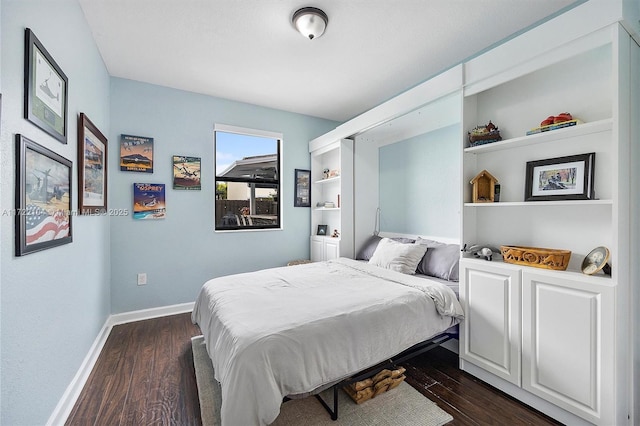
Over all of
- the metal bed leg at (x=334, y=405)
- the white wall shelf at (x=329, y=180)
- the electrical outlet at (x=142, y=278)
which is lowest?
the metal bed leg at (x=334, y=405)

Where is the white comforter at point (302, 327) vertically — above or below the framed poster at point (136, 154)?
below

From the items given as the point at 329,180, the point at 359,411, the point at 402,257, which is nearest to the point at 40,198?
the point at 359,411

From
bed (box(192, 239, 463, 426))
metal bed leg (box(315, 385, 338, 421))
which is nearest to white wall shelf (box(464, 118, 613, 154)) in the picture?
bed (box(192, 239, 463, 426))

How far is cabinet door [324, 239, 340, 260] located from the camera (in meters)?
3.58

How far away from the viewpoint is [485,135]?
6.79ft

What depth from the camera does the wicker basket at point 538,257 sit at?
1.69 meters

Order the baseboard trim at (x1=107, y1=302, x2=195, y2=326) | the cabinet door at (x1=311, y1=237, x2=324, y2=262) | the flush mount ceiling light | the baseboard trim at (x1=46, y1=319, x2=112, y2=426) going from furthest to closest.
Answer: the cabinet door at (x1=311, y1=237, x2=324, y2=262)
the baseboard trim at (x1=107, y1=302, x2=195, y2=326)
the flush mount ceiling light
the baseboard trim at (x1=46, y1=319, x2=112, y2=426)

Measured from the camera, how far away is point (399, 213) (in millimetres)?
3535

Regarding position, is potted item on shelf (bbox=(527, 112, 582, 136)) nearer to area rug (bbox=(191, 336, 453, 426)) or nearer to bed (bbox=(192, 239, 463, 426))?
bed (bbox=(192, 239, 463, 426))

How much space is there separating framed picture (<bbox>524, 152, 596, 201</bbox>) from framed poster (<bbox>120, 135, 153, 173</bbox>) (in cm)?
366

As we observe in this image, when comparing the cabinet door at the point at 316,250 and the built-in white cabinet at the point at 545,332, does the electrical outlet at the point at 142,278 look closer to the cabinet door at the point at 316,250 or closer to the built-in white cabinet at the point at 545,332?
the cabinet door at the point at 316,250

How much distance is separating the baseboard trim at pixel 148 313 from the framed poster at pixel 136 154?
63.3 inches

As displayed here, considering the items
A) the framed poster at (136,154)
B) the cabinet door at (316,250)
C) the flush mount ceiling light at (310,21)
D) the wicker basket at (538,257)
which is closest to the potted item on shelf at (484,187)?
the wicker basket at (538,257)

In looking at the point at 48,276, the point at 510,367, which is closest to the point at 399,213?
the point at 510,367
